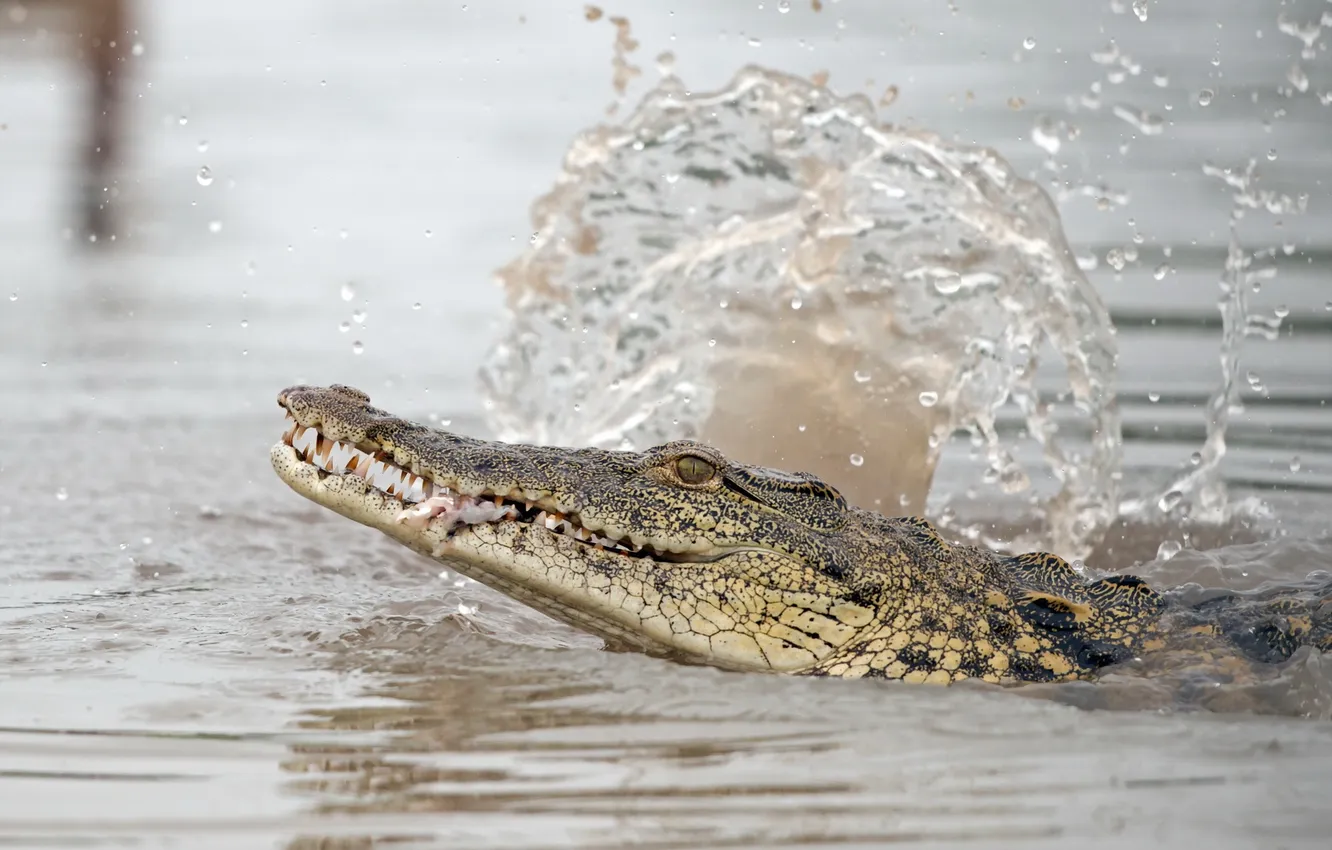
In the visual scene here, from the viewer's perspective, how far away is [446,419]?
841 cm

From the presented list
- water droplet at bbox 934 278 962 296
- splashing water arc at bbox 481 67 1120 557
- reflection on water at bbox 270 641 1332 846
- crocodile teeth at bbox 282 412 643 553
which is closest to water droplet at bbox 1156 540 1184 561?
splashing water arc at bbox 481 67 1120 557

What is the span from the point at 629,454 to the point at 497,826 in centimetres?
146

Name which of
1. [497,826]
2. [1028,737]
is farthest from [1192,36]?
[497,826]

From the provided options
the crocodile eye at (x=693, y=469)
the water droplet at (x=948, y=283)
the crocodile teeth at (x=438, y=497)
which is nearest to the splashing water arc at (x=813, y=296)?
the water droplet at (x=948, y=283)

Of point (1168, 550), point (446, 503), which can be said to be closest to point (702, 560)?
point (446, 503)

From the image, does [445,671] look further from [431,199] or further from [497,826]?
[431,199]

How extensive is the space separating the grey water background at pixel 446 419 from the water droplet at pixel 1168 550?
178mm

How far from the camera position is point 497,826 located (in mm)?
3145

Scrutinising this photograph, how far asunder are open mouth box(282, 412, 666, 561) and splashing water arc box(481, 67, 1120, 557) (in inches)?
96.3

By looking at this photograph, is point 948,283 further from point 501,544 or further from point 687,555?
point 501,544

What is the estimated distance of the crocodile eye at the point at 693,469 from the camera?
4320 mm

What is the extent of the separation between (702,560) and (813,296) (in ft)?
8.84

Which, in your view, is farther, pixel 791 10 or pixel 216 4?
pixel 216 4

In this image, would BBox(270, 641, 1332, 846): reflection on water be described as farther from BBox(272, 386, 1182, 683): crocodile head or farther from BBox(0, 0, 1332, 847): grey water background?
A: BBox(272, 386, 1182, 683): crocodile head
